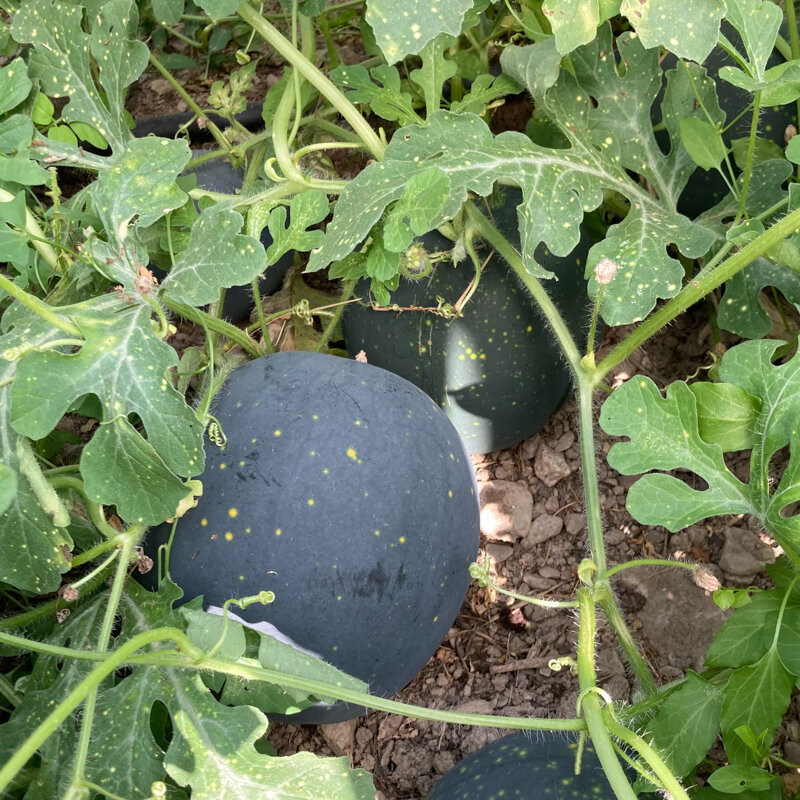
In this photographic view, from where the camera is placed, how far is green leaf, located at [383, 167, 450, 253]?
1566 millimetres

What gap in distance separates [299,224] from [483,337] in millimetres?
495

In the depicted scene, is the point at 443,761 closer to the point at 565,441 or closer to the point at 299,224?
the point at 565,441

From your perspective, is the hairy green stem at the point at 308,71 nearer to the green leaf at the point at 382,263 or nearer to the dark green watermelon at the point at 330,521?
the green leaf at the point at 382,263

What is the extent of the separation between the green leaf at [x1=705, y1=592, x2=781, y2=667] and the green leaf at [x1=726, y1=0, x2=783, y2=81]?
2.94ft

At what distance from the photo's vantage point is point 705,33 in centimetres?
152

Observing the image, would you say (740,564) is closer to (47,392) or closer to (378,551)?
(378,551)

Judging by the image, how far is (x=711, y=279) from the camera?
5.21 ft

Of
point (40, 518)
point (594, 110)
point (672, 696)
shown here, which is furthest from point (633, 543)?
point (40, 518)

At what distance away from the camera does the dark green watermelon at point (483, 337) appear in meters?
1.96

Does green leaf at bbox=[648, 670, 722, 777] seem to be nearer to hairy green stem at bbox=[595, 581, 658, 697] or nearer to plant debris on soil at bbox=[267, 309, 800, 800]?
hairy green stem at bbox=[595, 581, 658, 697]

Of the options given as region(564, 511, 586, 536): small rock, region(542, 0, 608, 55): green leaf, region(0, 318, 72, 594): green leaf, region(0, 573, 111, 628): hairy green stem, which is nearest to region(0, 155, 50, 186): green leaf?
region(0, 318, 72, 594): green leaf

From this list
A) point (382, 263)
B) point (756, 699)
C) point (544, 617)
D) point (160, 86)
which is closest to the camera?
point (756, 699)

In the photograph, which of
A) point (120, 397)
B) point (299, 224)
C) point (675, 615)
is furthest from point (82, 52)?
point (675, 615)

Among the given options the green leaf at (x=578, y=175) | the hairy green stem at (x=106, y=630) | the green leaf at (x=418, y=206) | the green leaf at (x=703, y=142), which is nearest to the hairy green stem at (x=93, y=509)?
the hairy green stem at (x=106, y=630)
